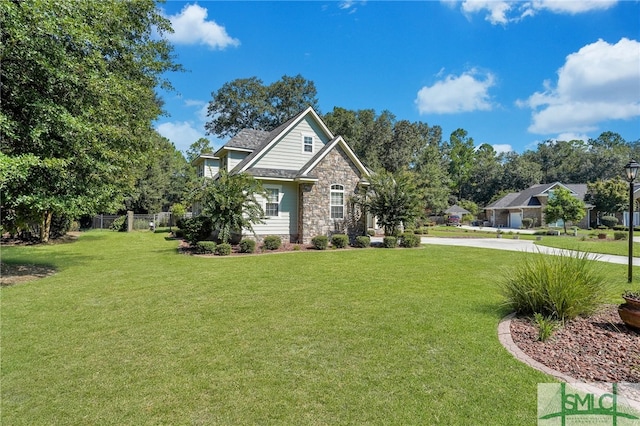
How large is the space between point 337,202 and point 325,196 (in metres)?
0.80

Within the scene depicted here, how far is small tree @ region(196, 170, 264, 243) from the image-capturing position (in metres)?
13.6

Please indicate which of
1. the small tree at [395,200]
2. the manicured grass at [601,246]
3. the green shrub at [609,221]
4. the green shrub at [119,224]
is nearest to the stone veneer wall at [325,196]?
the small tree at [395,200]

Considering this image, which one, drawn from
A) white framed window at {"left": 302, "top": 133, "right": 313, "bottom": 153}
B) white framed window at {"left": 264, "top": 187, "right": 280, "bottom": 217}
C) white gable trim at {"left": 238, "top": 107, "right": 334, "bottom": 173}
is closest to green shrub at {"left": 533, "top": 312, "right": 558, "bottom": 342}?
white framed window at {"left": 264, "top": 187, "right": 280, "bottom": 217}

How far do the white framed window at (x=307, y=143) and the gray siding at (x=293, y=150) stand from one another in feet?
0.47

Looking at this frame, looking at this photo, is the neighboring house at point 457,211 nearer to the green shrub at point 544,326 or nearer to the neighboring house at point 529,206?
the neighboring house at point 529,206

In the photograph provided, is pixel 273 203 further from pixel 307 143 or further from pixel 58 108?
pixel 58 108

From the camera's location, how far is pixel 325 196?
16469mm

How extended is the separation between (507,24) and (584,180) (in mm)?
59241

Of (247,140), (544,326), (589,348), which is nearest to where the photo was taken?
(589,348)

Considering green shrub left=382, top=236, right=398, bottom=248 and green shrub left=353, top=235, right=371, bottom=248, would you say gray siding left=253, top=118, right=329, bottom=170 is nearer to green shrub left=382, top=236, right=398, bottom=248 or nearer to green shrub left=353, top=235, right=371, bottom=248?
green shrub left=353, top=235, right=371, bottom=248

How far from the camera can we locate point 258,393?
3186mm

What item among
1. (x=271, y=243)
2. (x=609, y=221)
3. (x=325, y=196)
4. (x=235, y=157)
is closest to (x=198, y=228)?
(x=271, y=243)

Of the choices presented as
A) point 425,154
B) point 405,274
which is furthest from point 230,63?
point 425,154

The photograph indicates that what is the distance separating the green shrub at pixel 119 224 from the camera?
28.6 m
